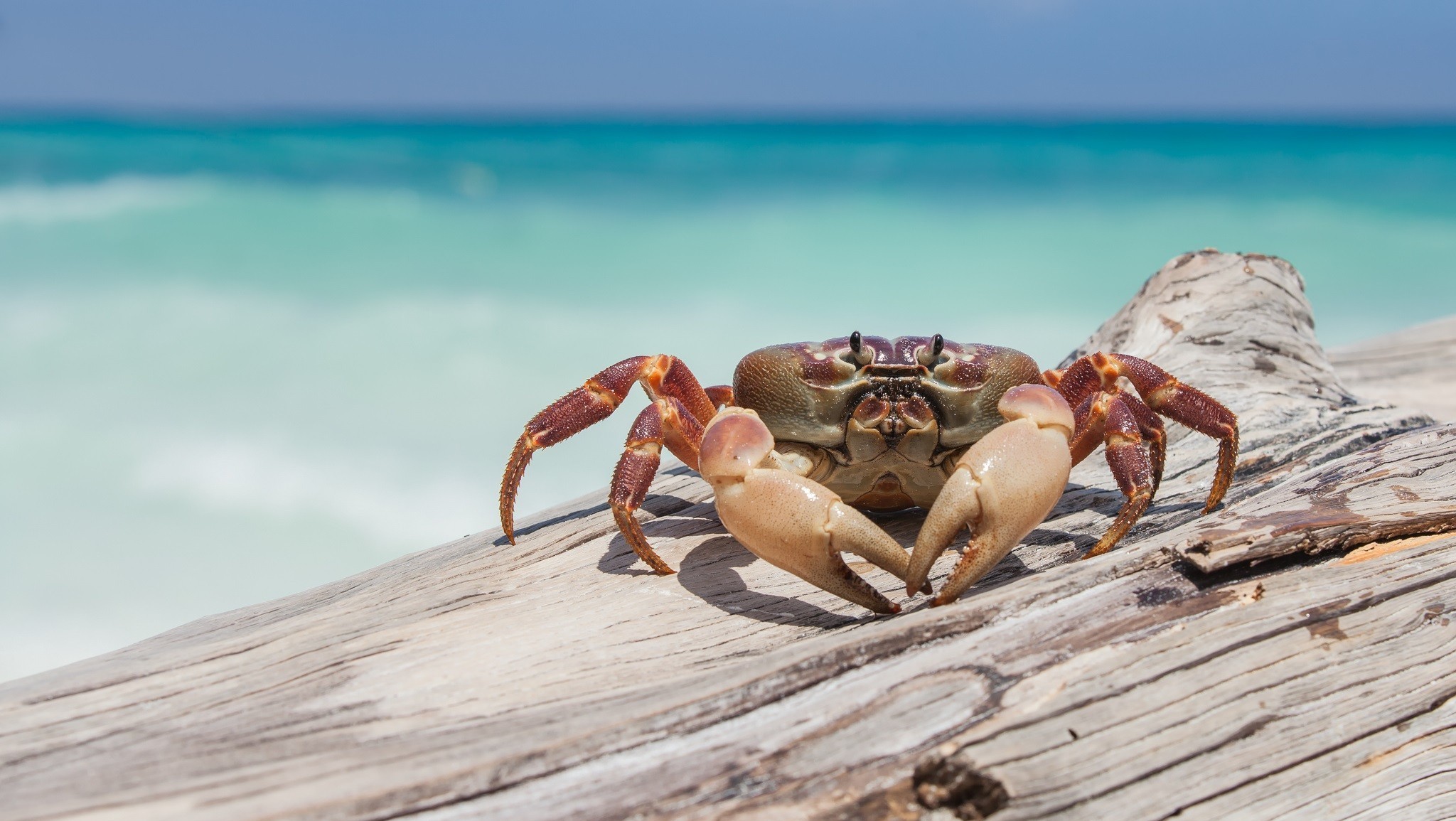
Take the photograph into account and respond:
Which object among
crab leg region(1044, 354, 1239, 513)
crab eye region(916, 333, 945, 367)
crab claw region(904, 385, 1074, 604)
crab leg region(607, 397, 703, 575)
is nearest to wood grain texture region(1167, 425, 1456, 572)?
crab leg region(1044, 354, 1239, 513)

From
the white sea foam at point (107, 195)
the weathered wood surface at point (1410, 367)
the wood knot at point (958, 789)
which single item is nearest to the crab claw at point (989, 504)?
the wood knot at point (958, 789)

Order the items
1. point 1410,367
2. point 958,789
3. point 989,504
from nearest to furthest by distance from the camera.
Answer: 1. point 958,789
2. point 989,504
3. point 1410,367

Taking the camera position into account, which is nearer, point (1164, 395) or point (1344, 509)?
point (1344, 509)

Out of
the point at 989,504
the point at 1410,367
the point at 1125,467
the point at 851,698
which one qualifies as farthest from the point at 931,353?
the point at 1410,367

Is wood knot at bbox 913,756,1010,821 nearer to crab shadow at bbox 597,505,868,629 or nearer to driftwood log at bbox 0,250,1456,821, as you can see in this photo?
driftwood log at bbox 0,250,1456,821

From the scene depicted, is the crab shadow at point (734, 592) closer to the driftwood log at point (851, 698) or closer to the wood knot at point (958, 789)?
the driftwood log at point (851, 698)

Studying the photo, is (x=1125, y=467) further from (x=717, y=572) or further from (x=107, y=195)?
(x=107, y=195)

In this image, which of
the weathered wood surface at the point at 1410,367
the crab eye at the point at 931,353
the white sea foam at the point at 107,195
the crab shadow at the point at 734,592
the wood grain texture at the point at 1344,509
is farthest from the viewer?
the white sea foam at the point at 107,195
